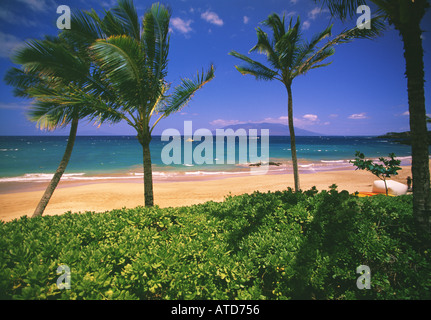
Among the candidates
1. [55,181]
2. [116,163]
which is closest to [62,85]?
[55,181]

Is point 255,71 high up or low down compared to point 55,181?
up

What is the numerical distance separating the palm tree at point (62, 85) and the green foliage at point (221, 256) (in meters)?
3.05

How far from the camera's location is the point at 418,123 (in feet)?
10.5

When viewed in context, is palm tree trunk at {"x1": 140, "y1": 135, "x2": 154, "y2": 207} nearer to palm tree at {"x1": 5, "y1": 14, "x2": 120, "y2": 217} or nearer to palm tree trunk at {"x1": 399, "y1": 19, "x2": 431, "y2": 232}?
palm tree at {"x1": 5, "y1": 14, "x2": 120, "y2": 217}

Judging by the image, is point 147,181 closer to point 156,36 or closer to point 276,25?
point 156,36

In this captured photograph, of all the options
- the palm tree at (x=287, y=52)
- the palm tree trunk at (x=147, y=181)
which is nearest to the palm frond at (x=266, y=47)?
the palm tree at (x=287, y=52)

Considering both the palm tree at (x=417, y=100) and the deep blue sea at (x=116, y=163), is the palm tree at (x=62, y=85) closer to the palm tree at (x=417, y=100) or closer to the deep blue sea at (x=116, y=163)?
the palm tree at (x=417, y=100)

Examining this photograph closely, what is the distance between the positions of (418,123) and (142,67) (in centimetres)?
588

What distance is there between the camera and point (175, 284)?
1979mm

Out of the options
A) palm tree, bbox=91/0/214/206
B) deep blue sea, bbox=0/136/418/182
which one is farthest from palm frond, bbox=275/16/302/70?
deep blue sea, bbox=0/136/418/182

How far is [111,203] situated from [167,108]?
8259mm

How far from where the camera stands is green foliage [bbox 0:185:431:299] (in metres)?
1.98
